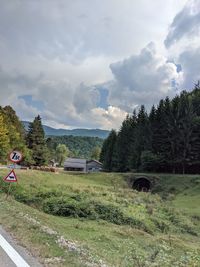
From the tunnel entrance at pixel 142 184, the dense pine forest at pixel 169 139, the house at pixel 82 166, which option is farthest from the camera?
the house at pixel 82 166

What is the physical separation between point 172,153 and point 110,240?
184ft

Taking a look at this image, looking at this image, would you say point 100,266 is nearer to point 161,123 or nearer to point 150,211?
point 150,211

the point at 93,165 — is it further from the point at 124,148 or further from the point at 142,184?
the point at 142,184

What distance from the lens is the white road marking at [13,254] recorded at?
282 inches

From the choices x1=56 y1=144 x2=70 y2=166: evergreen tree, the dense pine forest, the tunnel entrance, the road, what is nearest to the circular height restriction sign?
the road

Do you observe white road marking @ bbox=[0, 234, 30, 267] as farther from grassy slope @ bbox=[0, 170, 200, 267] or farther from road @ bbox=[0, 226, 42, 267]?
grassy slope @ bbox=[0, 170, 200, 267]

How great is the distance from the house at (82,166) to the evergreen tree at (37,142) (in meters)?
28.8

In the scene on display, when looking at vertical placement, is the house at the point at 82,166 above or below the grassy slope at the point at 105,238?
above

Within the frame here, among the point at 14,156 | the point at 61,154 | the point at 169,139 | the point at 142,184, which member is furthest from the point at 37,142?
the point at 61,154

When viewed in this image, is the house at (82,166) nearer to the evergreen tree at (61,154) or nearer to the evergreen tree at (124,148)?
the evergreen tree at (124,148)

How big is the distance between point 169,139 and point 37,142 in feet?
110

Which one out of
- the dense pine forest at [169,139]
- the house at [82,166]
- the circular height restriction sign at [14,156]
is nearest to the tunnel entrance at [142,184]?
the dense pine forest at [169,139]

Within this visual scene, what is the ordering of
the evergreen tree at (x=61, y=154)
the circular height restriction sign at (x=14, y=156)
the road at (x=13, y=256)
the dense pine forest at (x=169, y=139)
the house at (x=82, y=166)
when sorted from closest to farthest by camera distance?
the road at (x=13, y=256) → the circular height restriction sign at (x=14, y=156) → the dense pine forest at (x=169, y=139) → the house at (x=82, y=166) → the evergreen tree at (x=61, y=154)

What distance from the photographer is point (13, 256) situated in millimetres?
7738
